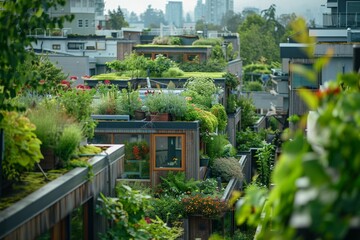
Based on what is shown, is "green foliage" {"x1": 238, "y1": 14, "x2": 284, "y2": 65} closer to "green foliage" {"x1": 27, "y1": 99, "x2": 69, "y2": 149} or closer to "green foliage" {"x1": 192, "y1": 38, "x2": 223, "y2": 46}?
"green foliage" {"x1": 192, "y1": 38, "x2": 223, "y2": 46}

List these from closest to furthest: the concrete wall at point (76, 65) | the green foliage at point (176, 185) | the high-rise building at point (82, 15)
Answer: the green foliage at point (176, 185) → the concrete wall at point (76, 65) → the high-rise building at point (82, 15)

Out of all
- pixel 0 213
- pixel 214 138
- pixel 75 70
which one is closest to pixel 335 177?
pixel 0 213

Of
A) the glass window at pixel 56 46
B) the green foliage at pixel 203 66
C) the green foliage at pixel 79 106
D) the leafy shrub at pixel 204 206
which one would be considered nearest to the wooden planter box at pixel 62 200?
the green foliage at pixel 79 106

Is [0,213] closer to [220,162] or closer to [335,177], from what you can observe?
[335,177]

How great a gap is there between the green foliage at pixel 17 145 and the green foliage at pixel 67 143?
4.30ft

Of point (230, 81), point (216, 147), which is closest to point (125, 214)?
point (216, 147)

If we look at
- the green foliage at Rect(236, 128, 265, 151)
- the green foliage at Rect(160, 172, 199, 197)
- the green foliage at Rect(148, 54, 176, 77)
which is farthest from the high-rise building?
the green foliage at Rect(160, 172, 199, 197)

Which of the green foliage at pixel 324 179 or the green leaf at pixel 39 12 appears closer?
the green foliage at pixel 324 179

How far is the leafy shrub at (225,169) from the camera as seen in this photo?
109 feet

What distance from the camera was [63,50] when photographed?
69.9 metres

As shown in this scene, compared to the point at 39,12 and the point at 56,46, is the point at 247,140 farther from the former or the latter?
the point at 39,12

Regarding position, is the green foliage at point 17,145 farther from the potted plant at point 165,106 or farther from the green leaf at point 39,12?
the potted plant at point 165,106

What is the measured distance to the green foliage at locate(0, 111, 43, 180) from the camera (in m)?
11.4

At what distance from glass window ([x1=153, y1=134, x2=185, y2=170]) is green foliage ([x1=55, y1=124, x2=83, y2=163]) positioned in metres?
14.6
